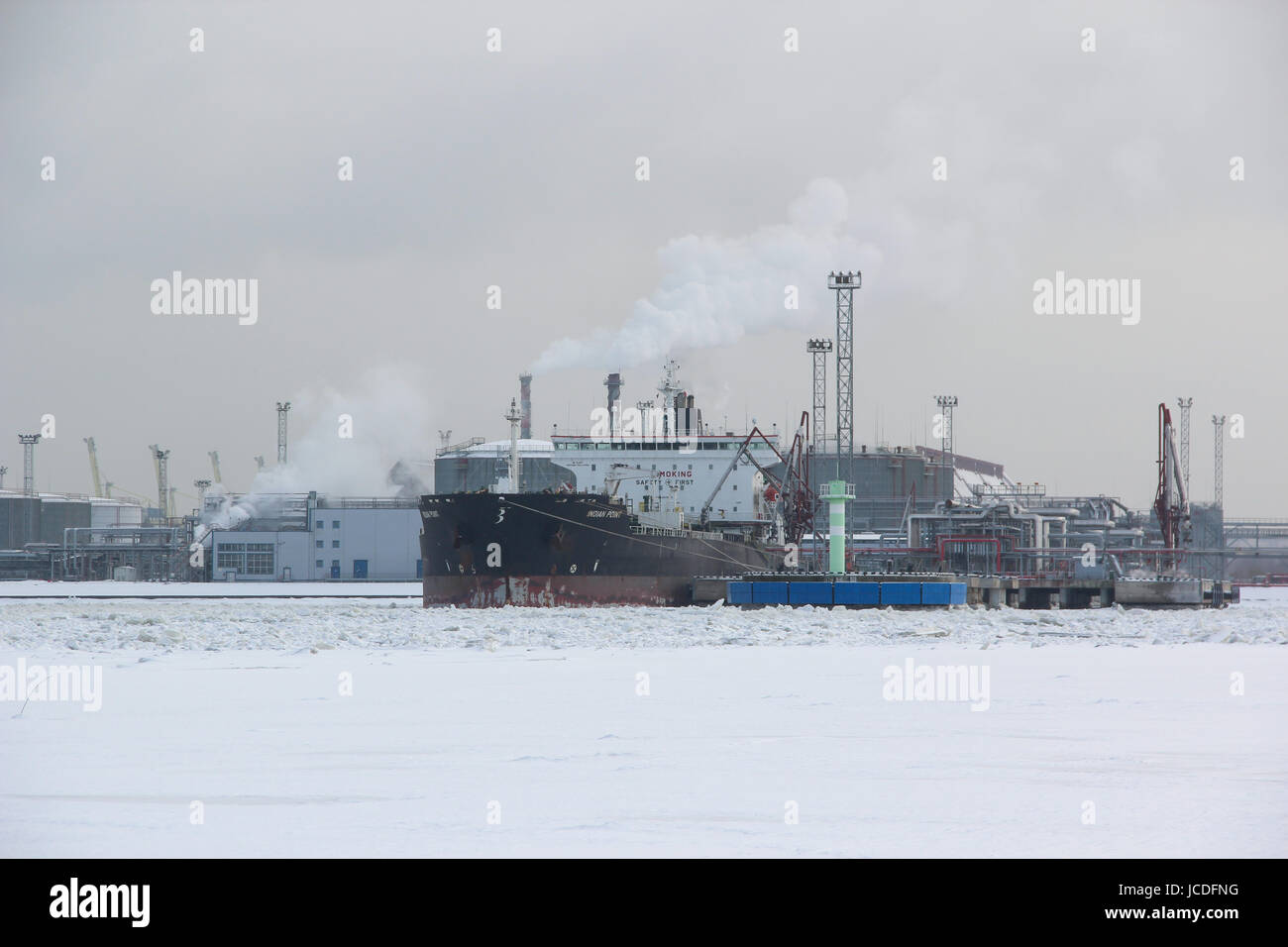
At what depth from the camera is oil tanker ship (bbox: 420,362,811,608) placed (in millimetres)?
46844

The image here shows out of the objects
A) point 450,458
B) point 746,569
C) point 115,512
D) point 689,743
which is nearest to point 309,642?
point 689,743

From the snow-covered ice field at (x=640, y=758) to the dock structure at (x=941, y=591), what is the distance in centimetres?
2246

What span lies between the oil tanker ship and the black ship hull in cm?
3

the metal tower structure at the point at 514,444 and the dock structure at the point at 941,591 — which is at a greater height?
the metal tower structure at the point at 514,444

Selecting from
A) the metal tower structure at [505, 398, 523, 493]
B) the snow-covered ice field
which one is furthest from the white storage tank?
the snow-covered ice field

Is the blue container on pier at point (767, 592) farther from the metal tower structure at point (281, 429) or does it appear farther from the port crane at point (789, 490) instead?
the metal tower structure at point (281, 429)

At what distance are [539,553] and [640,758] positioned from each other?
1426 inches

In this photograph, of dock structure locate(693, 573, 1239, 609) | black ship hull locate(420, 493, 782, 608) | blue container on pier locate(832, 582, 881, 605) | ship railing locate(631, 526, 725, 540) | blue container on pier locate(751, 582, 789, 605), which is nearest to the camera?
blue container on pier locate(832, 582, 881, 605)

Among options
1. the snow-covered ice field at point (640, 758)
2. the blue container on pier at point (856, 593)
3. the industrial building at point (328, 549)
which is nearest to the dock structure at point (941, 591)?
the blue container on pier at point (856, 593)

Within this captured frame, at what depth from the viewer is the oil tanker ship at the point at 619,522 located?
46.8 m

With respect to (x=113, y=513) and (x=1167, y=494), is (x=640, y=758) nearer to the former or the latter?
(x=1167, y=494)

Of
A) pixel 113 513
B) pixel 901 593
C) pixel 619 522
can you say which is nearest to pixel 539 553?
pixel 619 522

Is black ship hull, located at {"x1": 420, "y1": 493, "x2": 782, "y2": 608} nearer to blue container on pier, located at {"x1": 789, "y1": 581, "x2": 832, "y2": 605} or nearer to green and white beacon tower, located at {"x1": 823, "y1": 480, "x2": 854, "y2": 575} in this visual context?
blue container on pier, located at {"x1": 789, "y1": 581, "x2": 832, "y2": 605}
